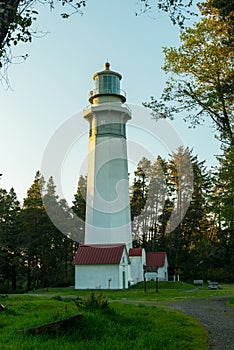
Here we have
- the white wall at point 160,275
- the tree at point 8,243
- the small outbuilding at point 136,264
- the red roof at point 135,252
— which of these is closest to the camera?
the red roof at point 135,252

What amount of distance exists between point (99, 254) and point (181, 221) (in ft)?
62.5

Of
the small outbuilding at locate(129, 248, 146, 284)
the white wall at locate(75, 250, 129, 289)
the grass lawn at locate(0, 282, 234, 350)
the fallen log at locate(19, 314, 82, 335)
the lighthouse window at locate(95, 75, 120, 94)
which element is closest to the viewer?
the grass lawn at locate(0, 282, 234, 350)

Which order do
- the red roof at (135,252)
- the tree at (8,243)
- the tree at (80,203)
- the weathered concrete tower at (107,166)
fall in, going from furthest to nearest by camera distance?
1. the tree at (80,203)
2. the tree at (8,243)
3. the red roof at (135,252)
4. the weathered concrete tower at (107,166)

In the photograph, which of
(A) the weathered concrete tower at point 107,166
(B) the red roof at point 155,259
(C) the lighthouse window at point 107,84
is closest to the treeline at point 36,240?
(B) the red roof at point 155,259

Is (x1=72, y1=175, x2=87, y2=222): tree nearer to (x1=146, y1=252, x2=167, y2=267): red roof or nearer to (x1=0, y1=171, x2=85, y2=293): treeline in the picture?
(x1=0, y1=171, x2=85, y2=293): treeline

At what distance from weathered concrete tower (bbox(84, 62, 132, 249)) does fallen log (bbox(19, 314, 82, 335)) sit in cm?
2513

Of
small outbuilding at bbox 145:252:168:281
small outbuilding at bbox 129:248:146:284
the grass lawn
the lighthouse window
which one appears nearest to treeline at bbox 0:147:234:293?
small outbuilding at bbox 145:252:168:281

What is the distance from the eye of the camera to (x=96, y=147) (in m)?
33.1

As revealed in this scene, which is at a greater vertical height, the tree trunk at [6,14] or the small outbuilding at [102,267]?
the tree trunk at [6,14]

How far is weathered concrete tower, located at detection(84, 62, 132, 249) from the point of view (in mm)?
32406

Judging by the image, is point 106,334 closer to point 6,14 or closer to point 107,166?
point 6,14

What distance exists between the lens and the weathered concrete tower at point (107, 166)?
32.4 metres

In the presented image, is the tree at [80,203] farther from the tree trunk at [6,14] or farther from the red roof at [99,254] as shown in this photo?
the tree trunk at [6,14]

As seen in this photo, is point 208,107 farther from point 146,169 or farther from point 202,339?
point 146,169
